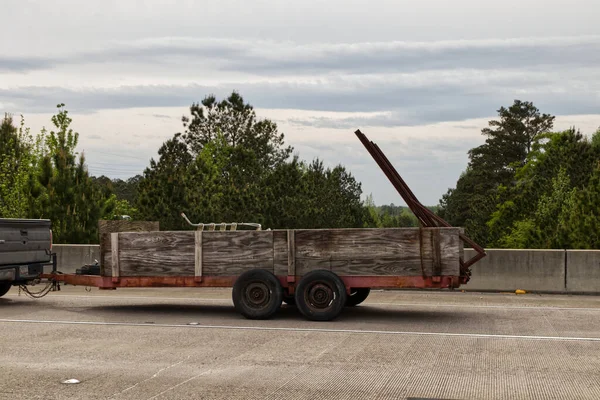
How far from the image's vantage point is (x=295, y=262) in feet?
45.7

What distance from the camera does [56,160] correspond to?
1145 inches

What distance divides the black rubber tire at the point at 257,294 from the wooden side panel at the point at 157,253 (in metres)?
1.03

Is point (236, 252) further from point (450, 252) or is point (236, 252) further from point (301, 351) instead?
point (301, 351)

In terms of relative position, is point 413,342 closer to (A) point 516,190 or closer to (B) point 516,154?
(A) point 516,190

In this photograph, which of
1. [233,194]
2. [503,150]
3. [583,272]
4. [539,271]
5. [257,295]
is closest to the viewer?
[257,295]

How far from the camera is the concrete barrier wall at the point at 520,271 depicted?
712 inches

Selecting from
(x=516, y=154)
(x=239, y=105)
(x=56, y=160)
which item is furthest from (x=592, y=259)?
(x=516, y=154)

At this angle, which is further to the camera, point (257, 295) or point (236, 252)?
point (236, 252)

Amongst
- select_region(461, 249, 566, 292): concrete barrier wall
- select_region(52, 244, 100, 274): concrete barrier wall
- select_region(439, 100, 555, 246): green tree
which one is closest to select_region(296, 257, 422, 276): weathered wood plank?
select_region(461, 249, 566, 292): concrete barrier wall

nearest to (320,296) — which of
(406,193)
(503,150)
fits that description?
(406,193)

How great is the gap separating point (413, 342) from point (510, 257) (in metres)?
7.52

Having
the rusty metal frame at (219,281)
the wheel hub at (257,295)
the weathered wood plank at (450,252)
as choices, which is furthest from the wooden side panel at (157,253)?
the weathered wood plank at (450,252)

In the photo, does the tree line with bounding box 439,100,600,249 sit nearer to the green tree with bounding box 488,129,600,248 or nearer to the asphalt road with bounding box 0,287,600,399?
the green tree with bounding box 488,129,600,248

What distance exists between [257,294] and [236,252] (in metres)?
0.84
